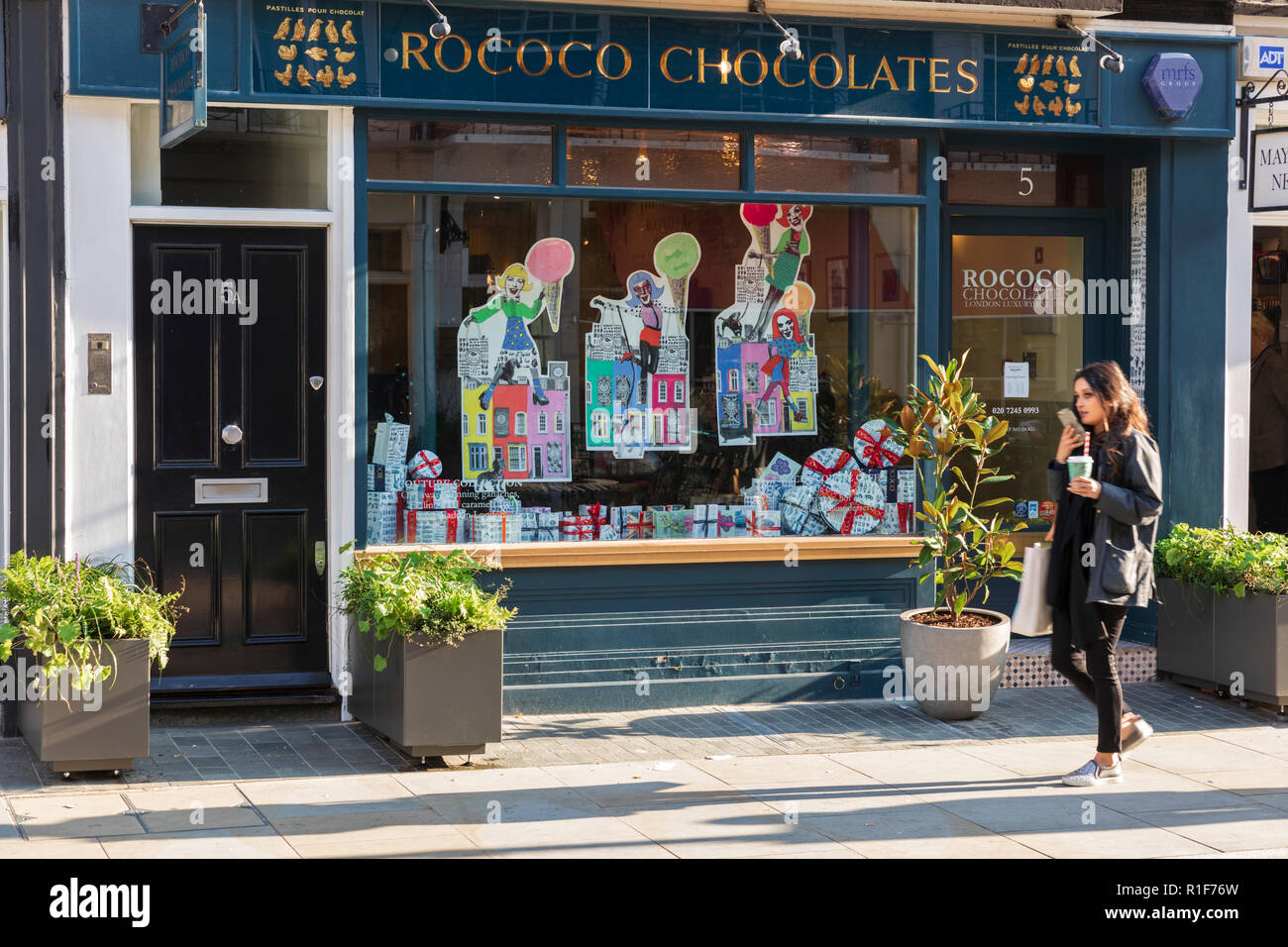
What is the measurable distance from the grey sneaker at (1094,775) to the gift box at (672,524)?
2.74m

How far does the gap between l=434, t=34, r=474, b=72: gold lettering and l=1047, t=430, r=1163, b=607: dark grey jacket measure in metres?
3.84

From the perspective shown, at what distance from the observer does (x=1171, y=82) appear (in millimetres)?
9266

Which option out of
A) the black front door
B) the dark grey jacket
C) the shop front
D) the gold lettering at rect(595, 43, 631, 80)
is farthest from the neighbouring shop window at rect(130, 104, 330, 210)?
the dark grey jacket

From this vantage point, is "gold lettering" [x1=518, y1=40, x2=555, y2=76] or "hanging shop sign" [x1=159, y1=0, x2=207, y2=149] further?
"gold lettering" [x1=518, y1=40, x2=555, y2=76]

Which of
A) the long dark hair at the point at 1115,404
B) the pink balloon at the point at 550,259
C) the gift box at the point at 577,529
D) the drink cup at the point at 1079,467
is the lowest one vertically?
the gift box at the point at 577,529

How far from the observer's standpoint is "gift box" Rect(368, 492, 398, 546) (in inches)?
331

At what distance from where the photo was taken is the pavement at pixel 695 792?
6.08 m

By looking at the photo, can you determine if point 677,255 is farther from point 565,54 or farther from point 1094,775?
point 1094,775

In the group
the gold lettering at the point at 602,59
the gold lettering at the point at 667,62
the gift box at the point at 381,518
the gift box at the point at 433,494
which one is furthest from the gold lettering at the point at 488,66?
the gift box at the point at 381,518

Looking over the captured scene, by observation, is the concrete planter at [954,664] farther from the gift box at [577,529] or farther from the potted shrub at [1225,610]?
the gift box at [577,529]

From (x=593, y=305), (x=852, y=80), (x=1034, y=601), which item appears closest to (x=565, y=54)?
(x=593, y=305)

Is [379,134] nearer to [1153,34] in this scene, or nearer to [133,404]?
[133,404]

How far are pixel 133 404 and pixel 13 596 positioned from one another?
4.39 feet

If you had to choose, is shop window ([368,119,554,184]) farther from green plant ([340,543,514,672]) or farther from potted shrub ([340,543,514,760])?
potted shrub ([340,543,514,760])
